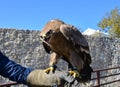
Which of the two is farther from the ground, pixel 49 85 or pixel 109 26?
pixel 109 26

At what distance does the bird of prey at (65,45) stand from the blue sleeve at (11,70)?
0.80 meters

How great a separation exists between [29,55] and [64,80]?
7.97 m

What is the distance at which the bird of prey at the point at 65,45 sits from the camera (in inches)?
115

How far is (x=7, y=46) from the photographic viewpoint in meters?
9.27

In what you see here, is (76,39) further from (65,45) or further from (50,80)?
(50,80)

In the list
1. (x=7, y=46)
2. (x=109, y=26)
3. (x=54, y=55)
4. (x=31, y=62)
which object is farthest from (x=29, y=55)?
(x=109, y=26)

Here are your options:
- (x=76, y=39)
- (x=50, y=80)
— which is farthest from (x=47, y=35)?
(x=50, y=80)

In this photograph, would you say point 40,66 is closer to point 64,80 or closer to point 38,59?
point 38,59

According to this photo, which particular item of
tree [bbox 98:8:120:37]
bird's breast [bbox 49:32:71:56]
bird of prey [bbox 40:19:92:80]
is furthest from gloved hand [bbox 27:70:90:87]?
tree [bbox 98:8:120:37]

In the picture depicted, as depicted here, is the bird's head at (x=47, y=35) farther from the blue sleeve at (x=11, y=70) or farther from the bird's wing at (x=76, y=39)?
the blue sleeve at (x=11, y=70)

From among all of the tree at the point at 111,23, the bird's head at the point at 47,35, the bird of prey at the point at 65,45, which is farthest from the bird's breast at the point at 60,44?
the tree at the point at 111,23

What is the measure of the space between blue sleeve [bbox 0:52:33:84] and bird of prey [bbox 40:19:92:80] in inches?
31.6

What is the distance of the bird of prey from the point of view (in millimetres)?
2932

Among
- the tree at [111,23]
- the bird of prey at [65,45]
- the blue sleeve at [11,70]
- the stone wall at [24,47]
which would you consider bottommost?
the blue sleeve at [11,70]
